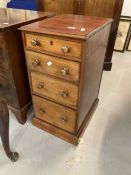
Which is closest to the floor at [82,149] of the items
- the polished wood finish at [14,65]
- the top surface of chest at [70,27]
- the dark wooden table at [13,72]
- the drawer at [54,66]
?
the dark wooden table at [13,72]

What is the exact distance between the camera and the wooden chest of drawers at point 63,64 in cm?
88

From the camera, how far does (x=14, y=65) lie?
3.80 ft

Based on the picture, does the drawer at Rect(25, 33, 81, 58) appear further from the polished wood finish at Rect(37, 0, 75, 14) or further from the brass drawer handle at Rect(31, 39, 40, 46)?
the polished wood finish at Rect(37, 0, 75, 14)

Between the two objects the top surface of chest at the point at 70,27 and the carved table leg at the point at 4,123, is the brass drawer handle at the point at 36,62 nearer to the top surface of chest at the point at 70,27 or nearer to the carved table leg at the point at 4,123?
the top surface of chest at the point at 70,27

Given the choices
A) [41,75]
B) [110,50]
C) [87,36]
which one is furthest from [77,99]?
[110,50]

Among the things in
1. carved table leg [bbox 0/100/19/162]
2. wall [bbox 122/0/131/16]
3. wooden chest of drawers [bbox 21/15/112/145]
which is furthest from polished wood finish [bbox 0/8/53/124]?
wall [bbox 122/0/131/16]

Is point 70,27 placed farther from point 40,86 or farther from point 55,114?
point 55,114

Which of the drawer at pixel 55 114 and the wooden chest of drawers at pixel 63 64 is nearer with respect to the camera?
the wooden chest of drawers at pixel 63 64

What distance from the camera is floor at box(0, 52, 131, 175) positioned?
3.80 ft

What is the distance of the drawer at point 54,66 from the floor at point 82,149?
Result: 0.62 meters

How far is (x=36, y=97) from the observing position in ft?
4.17

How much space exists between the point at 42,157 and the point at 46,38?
0.87 meters

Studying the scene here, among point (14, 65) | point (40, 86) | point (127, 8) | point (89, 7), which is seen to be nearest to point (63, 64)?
point (40, 86)

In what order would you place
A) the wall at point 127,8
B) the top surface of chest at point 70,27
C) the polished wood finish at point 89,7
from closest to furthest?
the top surface of chest at point 70,27 → the polished wood finish at point 89,7 → the wall at point 127,8
